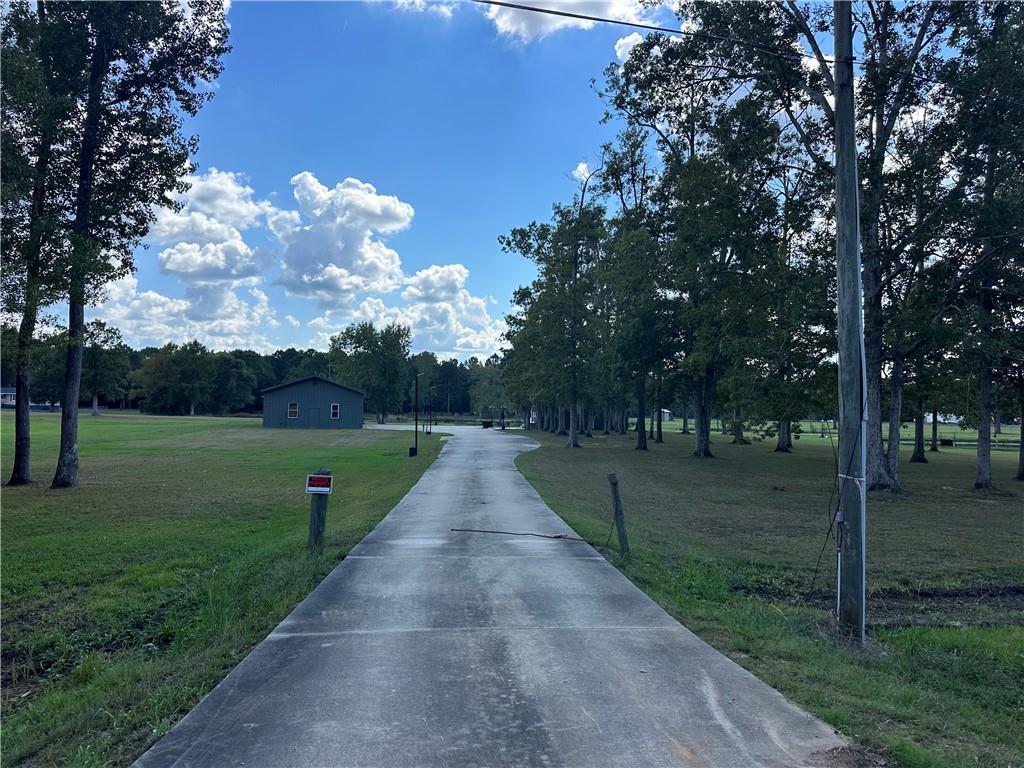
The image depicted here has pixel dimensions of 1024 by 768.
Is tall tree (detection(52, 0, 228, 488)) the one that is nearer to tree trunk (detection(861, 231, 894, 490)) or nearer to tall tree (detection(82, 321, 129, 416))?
tree trunk (detection(861, 231, 894, 490))

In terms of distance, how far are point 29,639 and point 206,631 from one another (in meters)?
1.67

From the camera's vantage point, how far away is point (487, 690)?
427 cm

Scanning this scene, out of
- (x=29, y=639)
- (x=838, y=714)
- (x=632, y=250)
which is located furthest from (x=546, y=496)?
(x=632, y=250)

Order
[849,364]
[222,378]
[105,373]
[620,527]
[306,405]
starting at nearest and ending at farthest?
1. [849,364]
2. [620,527]
3. [306,405]
4. [105,373]
5. [222,378]

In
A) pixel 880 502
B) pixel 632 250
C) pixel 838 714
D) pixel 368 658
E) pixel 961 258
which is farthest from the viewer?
pixel 632 250

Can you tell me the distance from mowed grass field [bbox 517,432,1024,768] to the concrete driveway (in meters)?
0.45

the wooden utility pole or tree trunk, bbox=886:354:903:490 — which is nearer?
the wooden utility pole

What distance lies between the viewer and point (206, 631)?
6.20m

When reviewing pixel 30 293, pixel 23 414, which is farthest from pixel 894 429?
pixel 23 414

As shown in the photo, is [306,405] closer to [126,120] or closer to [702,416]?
[702,416]

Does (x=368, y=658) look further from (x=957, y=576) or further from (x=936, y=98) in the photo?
(x=936, y=98)

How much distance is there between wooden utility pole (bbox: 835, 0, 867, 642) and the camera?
6.26 m

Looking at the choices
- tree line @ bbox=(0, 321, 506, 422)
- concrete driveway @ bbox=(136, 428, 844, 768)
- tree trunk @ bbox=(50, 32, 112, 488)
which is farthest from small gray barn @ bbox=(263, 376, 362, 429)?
concrete driveway @ bbox=(136, 428, 844, 768)

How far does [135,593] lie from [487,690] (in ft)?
17.4
